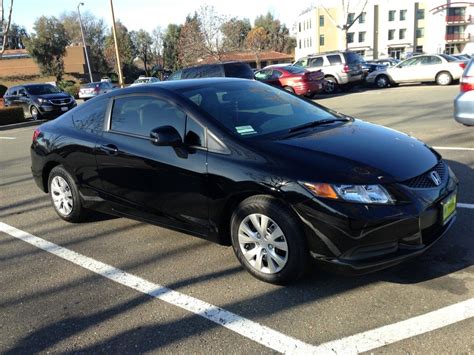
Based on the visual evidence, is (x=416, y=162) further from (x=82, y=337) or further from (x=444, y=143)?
(x=444, y=143)

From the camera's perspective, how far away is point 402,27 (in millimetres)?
74625

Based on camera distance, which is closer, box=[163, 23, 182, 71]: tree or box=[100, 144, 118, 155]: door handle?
box=[100, 144, 118, 155]: door handle

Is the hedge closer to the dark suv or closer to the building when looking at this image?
the dark suv

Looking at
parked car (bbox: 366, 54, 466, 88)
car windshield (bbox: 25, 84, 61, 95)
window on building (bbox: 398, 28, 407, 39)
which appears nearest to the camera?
parked car (bbox: 366, 54, 466, 88)

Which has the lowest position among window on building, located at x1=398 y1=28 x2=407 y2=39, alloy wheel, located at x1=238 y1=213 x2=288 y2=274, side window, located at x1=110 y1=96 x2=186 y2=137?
alloy wheel, located at x1=238 y1=213 x2=288 y2=274

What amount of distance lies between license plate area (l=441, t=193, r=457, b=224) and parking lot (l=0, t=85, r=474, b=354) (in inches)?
15.0

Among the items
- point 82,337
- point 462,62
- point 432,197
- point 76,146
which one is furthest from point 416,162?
point 462,62

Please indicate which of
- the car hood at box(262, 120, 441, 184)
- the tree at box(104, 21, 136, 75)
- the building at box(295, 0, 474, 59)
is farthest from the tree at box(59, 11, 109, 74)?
the car hood at box(262, 120, 441, 184)

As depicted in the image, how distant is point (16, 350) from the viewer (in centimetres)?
302

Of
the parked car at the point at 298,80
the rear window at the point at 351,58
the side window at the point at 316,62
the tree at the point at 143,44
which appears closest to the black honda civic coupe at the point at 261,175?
the parked car at the point at 298,80

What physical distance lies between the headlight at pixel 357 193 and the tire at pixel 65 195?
3.00 m

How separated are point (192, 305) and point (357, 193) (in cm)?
142

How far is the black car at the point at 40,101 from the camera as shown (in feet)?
63.7

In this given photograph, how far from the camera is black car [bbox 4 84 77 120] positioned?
1941 centimetres
